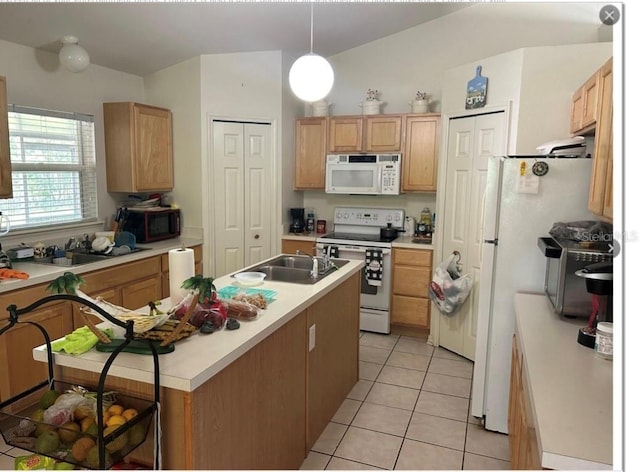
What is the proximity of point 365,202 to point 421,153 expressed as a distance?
2.80ft

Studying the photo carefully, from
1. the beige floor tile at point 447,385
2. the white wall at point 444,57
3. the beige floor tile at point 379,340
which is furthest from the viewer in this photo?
the beige floor tile at point 379,340

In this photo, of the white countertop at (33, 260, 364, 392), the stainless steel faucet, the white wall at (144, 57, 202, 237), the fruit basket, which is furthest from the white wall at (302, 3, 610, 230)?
the fruit basket

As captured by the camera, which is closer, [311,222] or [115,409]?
[115,409]

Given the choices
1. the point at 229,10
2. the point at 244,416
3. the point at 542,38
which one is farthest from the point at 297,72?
the point at 542,38

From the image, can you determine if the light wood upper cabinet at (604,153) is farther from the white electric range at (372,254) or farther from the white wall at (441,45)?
the white electric range at (372,254)

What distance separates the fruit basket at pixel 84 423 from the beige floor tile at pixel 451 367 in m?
2.52

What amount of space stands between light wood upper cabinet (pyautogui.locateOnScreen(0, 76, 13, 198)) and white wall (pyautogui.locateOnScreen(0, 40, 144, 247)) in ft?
1.54

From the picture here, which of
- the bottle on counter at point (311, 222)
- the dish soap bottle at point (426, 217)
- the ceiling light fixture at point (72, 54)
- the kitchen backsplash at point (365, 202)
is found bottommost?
the bottle on counter at point (311, 222)

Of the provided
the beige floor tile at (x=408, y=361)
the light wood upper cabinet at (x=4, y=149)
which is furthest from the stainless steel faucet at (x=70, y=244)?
the beige floor tile at (x=408, y=361)

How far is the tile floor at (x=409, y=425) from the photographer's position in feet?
7.57

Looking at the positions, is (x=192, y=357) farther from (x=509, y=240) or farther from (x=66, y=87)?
(x=66, y=87)

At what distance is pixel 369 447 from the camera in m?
2.43

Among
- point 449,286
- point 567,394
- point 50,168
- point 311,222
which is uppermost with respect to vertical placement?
point 50,168

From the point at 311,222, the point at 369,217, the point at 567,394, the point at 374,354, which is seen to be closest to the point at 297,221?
the point at 311,222
